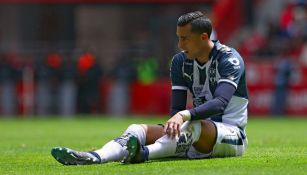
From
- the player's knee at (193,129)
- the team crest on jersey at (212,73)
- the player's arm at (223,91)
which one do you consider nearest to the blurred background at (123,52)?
the team crest on jersey at (212,73)

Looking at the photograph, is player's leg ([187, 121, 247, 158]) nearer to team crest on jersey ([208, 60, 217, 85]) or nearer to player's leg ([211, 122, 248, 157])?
player's leg ([211, 122, 248, 157])

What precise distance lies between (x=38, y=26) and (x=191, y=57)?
26614 mm

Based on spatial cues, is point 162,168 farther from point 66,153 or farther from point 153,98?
point 153,98

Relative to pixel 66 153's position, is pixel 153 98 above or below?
below

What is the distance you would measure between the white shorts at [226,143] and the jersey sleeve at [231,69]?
0.47 metres

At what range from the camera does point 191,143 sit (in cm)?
977

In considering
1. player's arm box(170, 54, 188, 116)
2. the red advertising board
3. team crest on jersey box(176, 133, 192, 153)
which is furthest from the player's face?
the red advertising board

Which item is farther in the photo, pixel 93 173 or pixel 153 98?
pixel 153 98

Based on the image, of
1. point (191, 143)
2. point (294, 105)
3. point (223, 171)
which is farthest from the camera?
point (294, 105)

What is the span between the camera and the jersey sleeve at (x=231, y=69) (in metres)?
10.0

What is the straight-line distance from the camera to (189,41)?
32.9 feet

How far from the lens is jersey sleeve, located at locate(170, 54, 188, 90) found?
10445 mm

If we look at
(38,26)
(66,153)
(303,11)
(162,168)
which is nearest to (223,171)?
(162,168)

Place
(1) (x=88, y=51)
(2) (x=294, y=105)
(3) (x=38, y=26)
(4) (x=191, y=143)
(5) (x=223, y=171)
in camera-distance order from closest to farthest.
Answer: (5) (x=223, y=171) → (4) (x=191, y=143) → (2) (x=294, y=105) → (1) (x=88, y=51) → (3) (x=38, y=26)
